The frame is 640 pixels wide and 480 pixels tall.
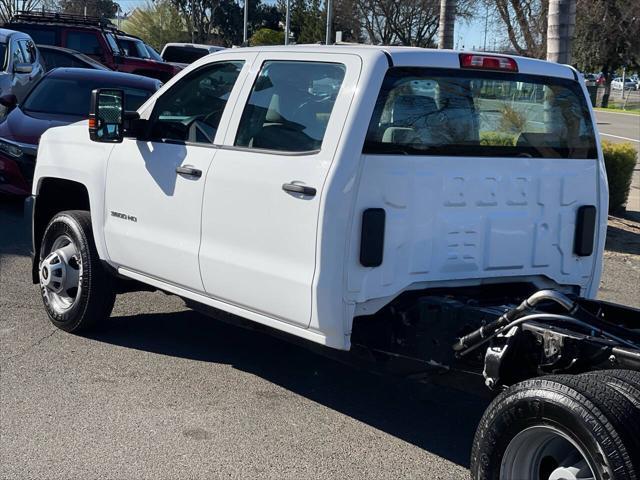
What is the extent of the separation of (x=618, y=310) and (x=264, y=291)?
6.02ft

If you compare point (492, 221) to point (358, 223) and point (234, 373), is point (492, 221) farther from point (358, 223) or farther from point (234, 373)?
point (234, 373)

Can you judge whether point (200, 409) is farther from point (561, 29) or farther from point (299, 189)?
point (561, 29)

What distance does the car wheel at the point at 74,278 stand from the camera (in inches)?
260

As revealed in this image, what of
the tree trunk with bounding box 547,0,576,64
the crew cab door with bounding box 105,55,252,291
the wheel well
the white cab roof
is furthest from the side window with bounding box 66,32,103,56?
the white cab roof

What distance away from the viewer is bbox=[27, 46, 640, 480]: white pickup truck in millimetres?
4344

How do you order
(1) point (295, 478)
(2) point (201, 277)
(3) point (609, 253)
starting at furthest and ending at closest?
1. (3) point (609, 253)
2. (2) point (201, 277)
3. (1) point (295, 478)

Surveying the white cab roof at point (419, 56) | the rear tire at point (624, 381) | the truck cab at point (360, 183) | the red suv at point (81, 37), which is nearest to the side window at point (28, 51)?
the red suv at point (81, 37)

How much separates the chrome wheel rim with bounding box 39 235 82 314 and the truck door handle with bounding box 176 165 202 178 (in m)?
1.35

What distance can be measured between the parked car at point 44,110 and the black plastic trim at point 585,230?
23.7ft

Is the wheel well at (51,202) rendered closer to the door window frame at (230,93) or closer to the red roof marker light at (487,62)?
the door window frame at (230,93)

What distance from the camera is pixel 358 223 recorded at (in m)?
4.79

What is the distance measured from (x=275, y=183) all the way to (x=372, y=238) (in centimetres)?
65

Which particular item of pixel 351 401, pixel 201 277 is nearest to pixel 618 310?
pixel 351 401

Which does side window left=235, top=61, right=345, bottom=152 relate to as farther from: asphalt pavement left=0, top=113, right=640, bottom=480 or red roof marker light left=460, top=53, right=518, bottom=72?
asphalt pavement left=0, top=113, right=640, bottom=480
